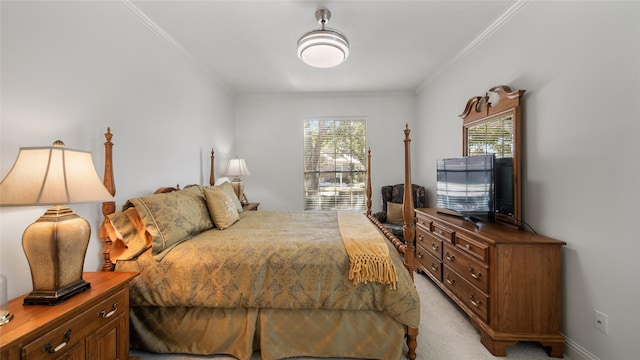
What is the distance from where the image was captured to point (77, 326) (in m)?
1.16

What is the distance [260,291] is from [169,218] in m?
0.86

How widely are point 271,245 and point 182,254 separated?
599 mm

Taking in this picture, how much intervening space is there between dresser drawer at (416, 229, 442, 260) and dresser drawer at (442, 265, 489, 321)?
17 centimetres

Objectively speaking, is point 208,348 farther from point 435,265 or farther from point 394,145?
point 394,145

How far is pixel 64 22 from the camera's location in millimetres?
1593

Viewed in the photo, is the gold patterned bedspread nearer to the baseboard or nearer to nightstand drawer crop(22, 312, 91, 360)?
nightstand drawer crop(22, 312, 91, 360)

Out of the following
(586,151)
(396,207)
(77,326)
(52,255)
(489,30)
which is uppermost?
(489,30)

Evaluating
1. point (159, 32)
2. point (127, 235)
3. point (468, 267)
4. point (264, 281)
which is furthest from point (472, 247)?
point (159, 32)

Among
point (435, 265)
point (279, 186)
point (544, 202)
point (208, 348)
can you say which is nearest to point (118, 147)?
point (208, 348)

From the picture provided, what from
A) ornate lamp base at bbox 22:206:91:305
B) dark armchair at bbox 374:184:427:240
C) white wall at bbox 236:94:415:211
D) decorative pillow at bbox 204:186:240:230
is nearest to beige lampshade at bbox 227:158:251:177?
white wall at bbox 236:94:415:211

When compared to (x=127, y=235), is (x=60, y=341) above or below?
below

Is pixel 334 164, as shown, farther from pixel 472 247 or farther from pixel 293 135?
pixel 472 247

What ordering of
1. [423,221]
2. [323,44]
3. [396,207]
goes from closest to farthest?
[323,44]
[423,221]
[396,207]

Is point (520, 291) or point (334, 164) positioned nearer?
point (520, 291)
